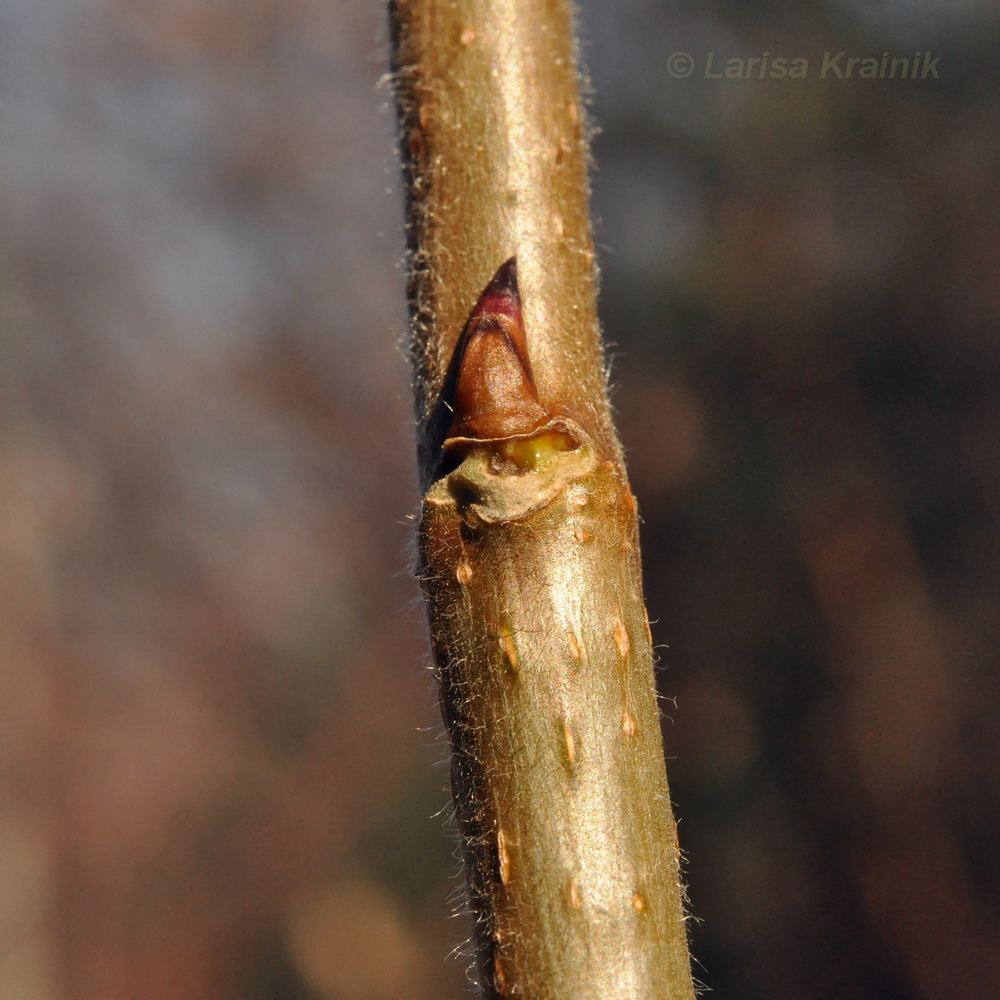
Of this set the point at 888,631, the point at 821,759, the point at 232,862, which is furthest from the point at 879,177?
the point at 232,862

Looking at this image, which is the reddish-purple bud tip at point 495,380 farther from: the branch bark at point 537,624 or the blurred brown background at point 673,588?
the blurred brown background at point 673,588

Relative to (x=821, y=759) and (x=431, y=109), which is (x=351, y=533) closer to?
(x=821, y=759)

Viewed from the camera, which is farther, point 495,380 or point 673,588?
point 673,588

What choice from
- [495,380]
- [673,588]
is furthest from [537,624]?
[673,588]

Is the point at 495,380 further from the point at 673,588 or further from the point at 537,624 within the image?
the point at 673,588

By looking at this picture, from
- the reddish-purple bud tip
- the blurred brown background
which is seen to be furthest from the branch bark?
the blurred brown background

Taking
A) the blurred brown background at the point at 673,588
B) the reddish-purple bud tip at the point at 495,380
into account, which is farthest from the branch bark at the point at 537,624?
the blurred brown background at the point at 673,588

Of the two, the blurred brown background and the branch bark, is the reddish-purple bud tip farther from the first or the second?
the blurred brown background
